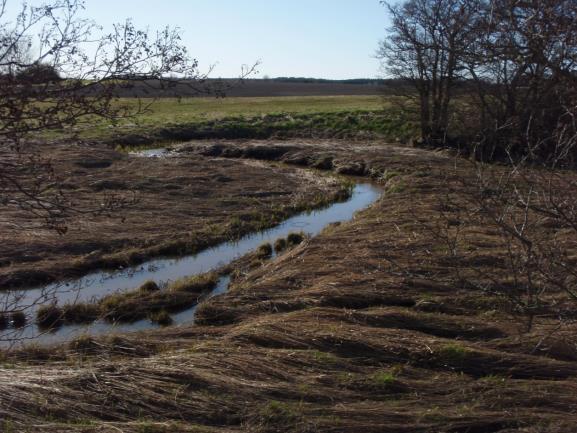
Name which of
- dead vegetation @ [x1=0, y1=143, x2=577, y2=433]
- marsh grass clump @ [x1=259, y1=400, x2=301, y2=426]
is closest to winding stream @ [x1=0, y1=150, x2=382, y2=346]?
dead vegetation @ [x1=0, y1=143, x2=577, y2=433]

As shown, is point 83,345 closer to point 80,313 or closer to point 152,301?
point 80,313

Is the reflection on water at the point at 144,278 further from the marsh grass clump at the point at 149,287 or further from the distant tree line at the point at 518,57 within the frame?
the distant tree line at the point at 518,57

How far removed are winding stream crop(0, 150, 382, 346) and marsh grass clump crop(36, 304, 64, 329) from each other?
0.36 ft

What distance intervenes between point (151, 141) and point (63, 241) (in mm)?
21541

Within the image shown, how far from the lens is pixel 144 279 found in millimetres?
12977

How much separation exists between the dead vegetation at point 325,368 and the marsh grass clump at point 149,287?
2029 mm

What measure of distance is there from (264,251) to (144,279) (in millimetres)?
2629

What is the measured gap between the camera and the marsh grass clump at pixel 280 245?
14.9 meters

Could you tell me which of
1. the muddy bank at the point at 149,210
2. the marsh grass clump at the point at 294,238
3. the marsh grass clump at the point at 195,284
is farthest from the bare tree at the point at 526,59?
the marsh grass clump at the point at 294,238

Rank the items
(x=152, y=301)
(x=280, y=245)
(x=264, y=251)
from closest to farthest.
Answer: (x=152, y=301), (x=264, y=251), (x=280, y=245)

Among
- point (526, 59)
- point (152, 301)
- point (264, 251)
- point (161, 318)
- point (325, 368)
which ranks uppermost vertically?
point (526, 59)

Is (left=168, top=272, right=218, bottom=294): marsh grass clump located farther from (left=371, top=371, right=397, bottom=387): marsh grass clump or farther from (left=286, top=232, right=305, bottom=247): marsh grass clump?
(left=371, top=371, right=397, bottom=387): marsh grass clump

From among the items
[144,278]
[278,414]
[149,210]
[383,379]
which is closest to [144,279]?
[144,278]

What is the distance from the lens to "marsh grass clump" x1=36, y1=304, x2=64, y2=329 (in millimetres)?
10422
